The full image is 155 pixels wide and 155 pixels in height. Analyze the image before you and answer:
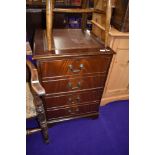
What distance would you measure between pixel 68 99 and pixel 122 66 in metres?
0.70

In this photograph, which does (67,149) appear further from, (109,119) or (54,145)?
Answer: (109,119)

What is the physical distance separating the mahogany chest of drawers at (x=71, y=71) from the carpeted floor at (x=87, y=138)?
0.14m

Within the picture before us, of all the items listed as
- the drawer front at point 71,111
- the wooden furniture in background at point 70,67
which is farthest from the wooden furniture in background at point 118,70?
the drawer front at point 71,111

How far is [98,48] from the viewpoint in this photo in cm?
125

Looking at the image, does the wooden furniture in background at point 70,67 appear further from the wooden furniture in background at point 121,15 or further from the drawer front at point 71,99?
the wooden furniture in background at point 121,15

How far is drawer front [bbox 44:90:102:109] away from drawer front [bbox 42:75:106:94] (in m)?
0.07

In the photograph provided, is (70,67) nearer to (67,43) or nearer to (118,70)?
(67,43)

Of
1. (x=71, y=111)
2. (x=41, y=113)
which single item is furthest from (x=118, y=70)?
(x=41, y=113)

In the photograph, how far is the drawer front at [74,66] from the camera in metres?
1.16

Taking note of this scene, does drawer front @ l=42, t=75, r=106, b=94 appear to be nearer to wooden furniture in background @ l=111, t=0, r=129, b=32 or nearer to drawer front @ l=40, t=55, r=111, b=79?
drawer front @ l=40, t=55, r=111, b=79

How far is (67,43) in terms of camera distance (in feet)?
4.21

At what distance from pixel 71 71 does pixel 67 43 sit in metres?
0.23
